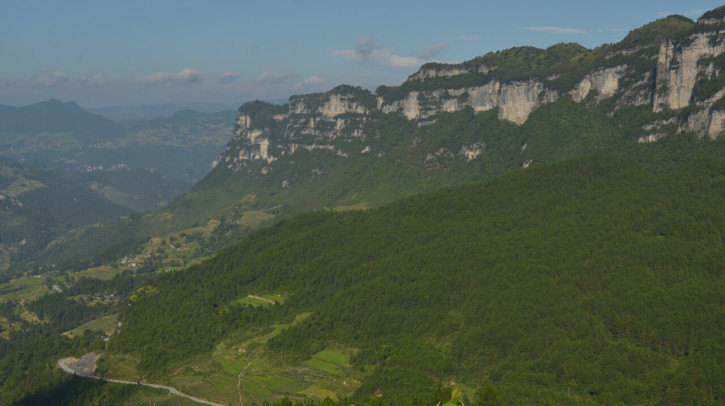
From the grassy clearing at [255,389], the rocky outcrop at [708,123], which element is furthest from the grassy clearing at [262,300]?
the rocky outcrop at [708,123]

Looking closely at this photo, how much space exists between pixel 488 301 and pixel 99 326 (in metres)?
128

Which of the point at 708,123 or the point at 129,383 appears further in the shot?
the point at 708,123

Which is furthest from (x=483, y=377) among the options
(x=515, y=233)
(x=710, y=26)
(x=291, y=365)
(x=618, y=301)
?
(x=710, y=26)

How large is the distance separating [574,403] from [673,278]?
41527 mm

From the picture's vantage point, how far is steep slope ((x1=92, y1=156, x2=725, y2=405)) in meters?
108

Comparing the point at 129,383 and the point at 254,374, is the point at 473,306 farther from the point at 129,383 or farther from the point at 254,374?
the point at 129,383

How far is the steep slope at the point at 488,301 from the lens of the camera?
10769 cm

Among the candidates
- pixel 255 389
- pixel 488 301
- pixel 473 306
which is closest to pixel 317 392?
pixel 255 389

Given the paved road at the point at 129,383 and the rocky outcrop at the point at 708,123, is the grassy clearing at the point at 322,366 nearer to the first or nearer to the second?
the paved road at the point at 129,383

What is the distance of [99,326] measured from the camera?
186 metres

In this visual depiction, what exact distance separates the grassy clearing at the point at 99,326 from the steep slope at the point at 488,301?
1252 centimetres

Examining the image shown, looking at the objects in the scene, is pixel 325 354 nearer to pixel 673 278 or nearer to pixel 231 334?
pixel 231 334

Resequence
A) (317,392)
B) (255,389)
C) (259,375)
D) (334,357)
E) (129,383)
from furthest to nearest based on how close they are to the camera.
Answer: (334,357), (129,383), (259,375), (255,389), (317,392)

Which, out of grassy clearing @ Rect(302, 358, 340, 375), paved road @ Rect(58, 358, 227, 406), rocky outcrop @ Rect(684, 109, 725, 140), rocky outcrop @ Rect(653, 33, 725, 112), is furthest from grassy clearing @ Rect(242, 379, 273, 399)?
rocky outcrop @ Rect(653, 33, 725, 112)
